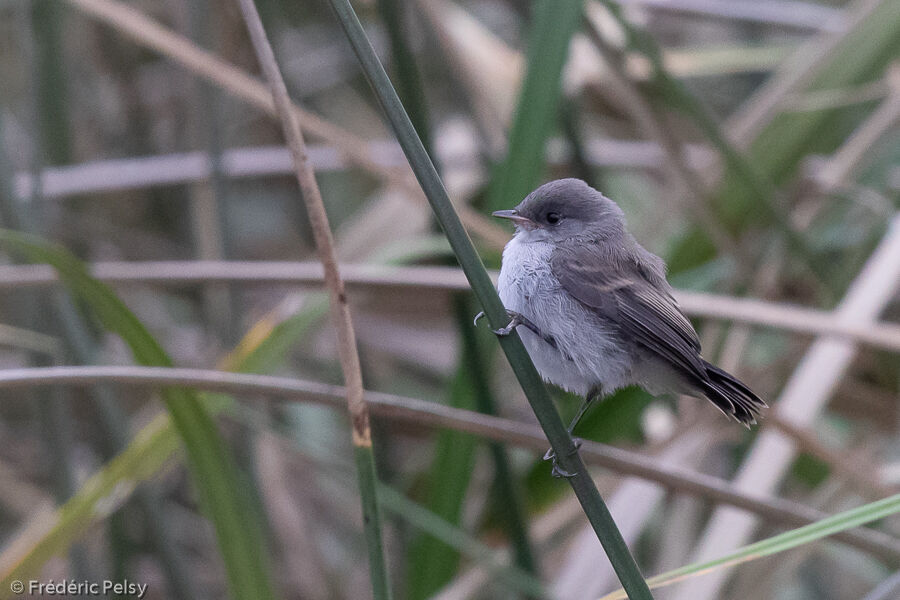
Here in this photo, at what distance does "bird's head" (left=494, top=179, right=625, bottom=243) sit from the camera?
1.78 meters

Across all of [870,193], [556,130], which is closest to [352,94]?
[556,130]

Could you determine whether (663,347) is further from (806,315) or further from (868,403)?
(868,403)

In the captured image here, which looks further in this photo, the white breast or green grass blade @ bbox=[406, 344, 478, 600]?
green grass blade @ bbox=[406, 344, 478, 600]

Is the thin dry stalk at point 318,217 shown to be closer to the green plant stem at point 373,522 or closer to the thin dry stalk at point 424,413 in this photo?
the green plant stem at point 373,522

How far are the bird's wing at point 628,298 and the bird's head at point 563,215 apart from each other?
66 mm

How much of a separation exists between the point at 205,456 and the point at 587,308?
0.84 meters

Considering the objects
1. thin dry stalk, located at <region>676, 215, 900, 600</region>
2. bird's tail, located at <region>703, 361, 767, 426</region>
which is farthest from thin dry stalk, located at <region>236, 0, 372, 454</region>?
thin dry stalk, located at <region>676, 215, 900, 600</region>

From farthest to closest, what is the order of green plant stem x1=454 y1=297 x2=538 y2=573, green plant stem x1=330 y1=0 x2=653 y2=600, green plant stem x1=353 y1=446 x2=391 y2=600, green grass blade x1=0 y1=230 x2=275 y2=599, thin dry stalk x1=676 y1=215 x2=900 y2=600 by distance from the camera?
1. thin dry stalk x1=676 y1=215 x2=900 y2=600
2. green plant stem x1=454 y1=297 x2=538 y2=573
3. green grass blade x1=0 y1=230 x2=275 y2=599
4. green plant stem x1=353 y1=446 x2=391 y2=600
5. green plant stem x1=330 y1=0 x2=653 y2=600

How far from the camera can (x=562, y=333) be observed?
171 cm

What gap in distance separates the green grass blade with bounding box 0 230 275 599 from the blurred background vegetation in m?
0.03

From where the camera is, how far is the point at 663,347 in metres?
1.63

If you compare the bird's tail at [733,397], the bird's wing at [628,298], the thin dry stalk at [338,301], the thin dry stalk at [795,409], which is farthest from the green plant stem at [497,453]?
the thin dry stalk at [338,301]

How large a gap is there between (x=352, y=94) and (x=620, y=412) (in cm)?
252

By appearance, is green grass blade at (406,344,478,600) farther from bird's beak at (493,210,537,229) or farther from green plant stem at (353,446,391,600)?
green plant stem at (353,446,391,600)
